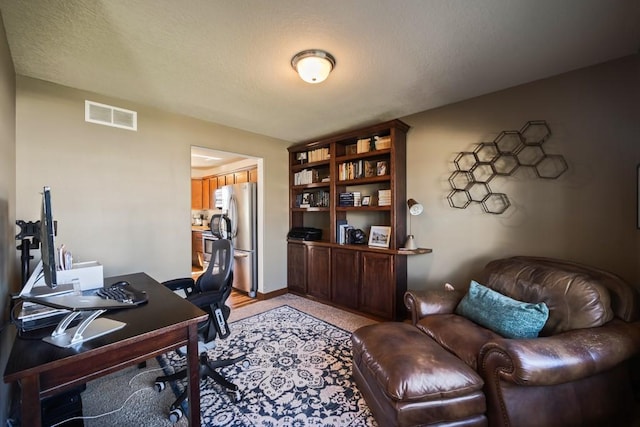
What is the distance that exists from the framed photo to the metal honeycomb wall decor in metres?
0.80

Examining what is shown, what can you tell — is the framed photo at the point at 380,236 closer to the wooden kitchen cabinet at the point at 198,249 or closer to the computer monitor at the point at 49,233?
the computer monitor at the point at 49,233

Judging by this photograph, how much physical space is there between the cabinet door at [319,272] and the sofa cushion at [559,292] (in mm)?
2007

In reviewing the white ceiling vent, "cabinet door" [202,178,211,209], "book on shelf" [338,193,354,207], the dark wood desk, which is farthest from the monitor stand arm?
"cabinet door" [202,178,211,209]

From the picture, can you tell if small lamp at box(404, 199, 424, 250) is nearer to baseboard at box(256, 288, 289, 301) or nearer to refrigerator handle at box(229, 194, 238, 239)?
baseboard at box(256, 288, 289, 301)

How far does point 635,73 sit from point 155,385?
4282 millimetres

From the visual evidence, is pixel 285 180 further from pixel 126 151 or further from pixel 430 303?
pixel 430 303

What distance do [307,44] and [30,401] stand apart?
2.22 m

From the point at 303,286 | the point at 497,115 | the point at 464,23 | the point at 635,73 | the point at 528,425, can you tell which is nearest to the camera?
the point at 528,425

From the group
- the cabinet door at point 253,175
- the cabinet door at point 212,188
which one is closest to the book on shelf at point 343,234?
the cabinet door at point 253,175

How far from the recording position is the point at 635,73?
75.6 inches

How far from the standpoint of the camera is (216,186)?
5816 millimetres

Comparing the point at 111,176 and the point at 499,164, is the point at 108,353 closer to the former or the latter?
the point at 111,176

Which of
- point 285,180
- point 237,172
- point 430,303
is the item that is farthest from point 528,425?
point 237,172

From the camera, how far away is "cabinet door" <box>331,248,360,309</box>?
3314mm
